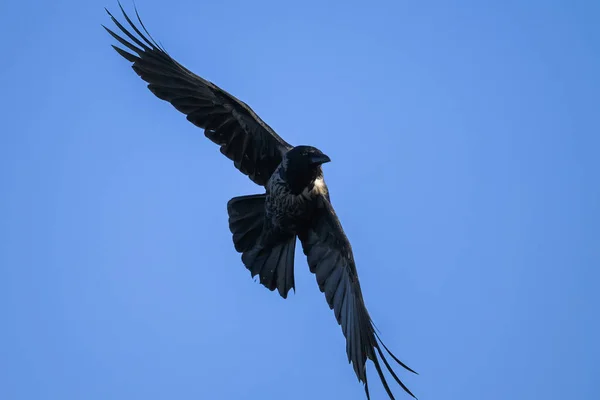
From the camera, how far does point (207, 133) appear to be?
8.76 metres

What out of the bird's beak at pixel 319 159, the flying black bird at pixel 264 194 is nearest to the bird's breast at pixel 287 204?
the flying black bird at pixel 264 194

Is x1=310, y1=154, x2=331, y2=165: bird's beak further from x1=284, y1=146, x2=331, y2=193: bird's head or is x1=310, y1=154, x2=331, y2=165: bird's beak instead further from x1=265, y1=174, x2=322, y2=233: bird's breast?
x1=265, y1=174, x2=322, y2=233: bird's breast

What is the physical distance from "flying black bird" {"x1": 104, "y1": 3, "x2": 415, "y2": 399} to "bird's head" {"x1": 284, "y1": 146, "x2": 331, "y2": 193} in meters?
0.01

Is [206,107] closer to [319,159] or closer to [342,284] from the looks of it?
[319,159]

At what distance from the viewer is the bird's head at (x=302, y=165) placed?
8.16 metres

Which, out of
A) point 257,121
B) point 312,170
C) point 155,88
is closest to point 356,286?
point 312,170

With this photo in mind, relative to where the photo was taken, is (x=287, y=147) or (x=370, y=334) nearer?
(x=370, y=334)

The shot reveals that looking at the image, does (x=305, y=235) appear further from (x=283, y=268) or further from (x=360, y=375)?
(x=360, y=375)

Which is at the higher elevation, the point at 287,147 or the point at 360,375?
the point at 287,147

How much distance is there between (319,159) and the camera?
813 centimetres

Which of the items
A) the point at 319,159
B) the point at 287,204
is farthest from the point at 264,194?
the point at 319,159

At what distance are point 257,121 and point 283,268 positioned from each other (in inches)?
51.0

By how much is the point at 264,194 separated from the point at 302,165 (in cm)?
77

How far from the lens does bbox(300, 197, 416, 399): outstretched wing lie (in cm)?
793
